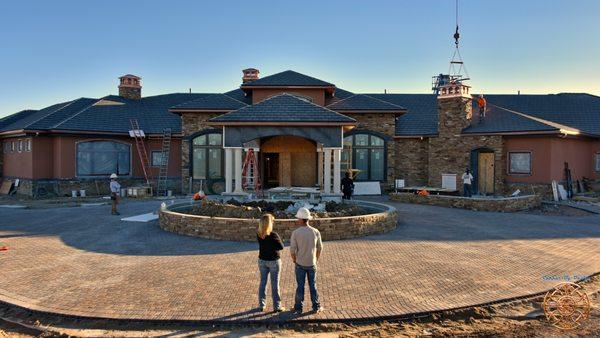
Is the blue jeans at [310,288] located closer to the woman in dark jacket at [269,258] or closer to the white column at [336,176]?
the woman in dark jacket at [269,258]

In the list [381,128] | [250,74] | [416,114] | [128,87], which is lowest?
[381,128]

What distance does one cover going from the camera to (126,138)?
90.0 feet

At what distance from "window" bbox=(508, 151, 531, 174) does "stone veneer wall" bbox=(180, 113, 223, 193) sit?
16527 millimetres

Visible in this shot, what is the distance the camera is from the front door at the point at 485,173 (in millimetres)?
24109

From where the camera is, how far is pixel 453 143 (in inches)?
982

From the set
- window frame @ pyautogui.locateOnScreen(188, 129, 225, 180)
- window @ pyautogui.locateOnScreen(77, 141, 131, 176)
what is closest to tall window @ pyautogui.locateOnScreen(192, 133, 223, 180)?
window frame @ pyautogui.locateOnScreen(188, 129, 225, 180)

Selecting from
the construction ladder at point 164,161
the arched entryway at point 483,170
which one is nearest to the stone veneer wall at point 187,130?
the construction ladder at point 164,161

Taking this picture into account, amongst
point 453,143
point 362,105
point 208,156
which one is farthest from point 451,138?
point 208,156

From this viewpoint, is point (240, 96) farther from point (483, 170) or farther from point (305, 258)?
point (305, 258)

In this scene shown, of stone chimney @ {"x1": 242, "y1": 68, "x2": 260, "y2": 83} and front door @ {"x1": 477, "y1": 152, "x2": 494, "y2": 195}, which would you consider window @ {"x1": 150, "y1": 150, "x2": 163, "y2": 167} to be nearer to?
stone chimney @ {"x1": 242, "y1": 68, "x2": 260, "y2": 83}

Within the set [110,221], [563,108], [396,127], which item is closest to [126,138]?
[110,221]

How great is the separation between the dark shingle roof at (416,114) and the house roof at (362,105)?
5.90 feet

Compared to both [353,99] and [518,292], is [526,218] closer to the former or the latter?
[518,292]

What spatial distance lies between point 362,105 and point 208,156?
9526 millimetres
